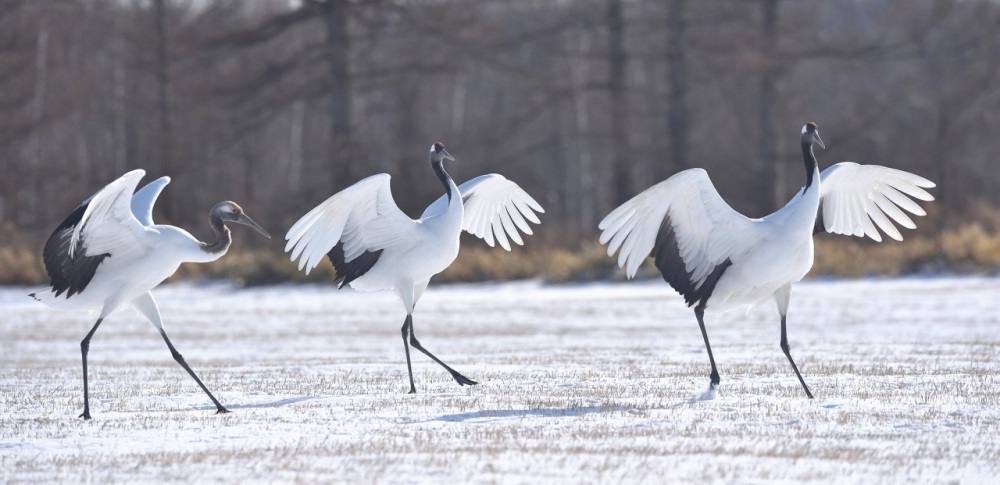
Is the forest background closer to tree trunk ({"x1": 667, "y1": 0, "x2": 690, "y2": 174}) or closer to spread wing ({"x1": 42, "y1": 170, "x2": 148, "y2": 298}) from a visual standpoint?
tree trunk ({"x1": 667, "y1": 0, "x2": 690, "y2": 174})

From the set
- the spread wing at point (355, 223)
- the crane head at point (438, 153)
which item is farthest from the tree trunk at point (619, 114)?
the spread wing at point (355, 223)

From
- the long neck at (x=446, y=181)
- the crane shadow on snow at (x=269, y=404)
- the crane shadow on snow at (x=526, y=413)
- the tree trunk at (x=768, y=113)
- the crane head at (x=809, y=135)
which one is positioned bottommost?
the crane shadow on snow at (x=269, y=404)

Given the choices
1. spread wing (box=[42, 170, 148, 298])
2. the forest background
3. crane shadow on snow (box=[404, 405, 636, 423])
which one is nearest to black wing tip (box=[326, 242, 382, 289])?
spread wing (box=[42, 170, 148, 298])

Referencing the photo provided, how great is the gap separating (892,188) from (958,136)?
26731 millimetres

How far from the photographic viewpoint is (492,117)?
5091 cm

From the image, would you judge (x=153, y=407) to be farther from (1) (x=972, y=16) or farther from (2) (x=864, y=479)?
(1) (x=972, y=16)

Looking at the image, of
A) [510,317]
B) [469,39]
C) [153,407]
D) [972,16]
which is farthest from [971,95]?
[153,407]

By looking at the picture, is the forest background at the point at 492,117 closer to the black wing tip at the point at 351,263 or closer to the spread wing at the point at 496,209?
the spread wing at the point at 496,209

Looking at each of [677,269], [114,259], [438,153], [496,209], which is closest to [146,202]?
[114,259]

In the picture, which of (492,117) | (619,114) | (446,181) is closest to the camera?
(446,181)

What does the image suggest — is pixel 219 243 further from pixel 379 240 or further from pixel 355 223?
pixel 379 240

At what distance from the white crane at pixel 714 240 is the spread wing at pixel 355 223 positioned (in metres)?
1.86

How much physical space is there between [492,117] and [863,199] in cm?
4015

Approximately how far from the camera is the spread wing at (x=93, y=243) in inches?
360
